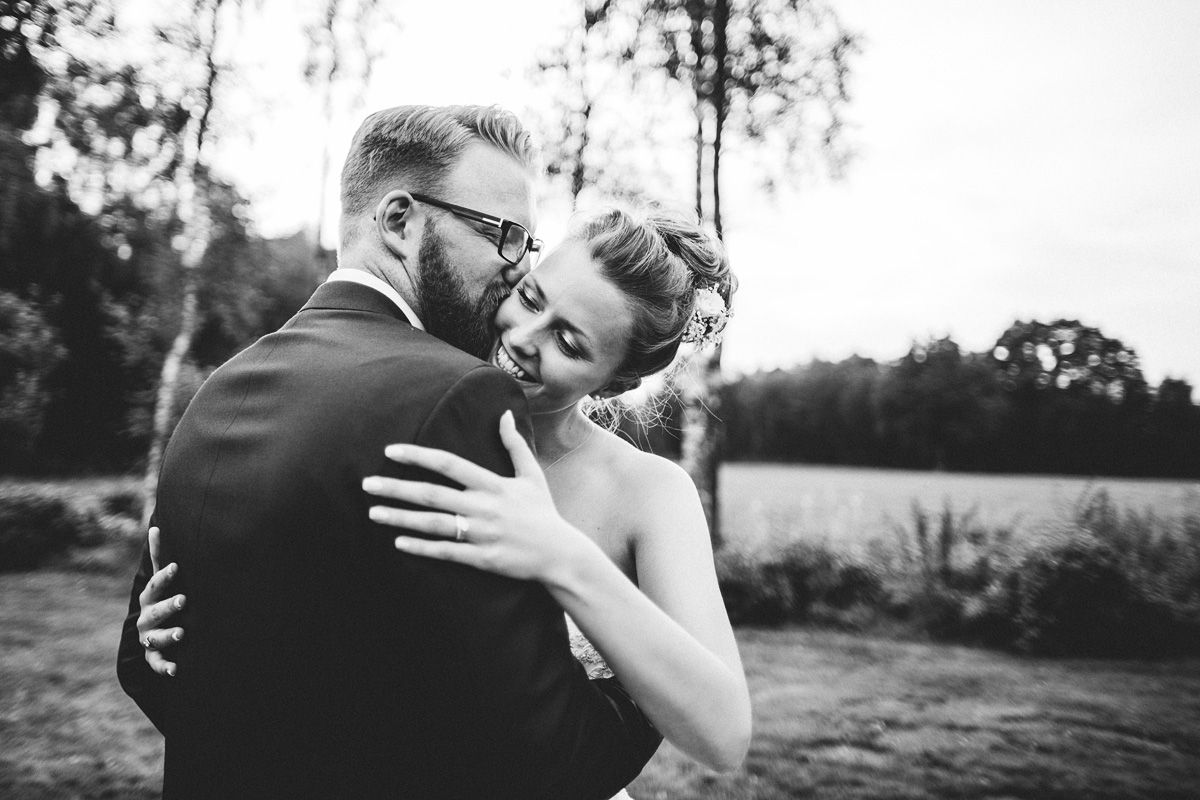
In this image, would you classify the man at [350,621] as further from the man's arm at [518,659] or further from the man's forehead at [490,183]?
the man's forehead at [490,183]

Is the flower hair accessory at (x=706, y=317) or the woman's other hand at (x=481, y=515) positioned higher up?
the flower hair accessory at (x=706, y=317)

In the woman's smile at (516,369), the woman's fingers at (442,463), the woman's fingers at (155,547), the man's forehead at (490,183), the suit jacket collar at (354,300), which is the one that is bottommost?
the woman's fingers at (155,547)

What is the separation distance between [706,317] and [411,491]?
194 centimetres

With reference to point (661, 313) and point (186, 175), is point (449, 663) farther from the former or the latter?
point (186, 175)

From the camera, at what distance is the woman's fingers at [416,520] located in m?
1.18

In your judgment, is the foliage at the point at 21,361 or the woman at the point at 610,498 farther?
the foliage at the point at 21,361

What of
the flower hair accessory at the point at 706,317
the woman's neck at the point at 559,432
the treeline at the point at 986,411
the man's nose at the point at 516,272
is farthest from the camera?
the treeline at the point at 986,411

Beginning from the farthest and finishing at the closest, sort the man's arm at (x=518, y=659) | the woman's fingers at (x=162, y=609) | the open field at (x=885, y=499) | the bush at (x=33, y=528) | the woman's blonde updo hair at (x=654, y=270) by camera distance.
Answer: the bush at (x=33, y=528)
the open field at (x=885, y=499)
the woman's blonde updo hair at (x=654, y=270)
the woman's fingers at (x=162, y=609)
the man's arm at (x=518, y=659)

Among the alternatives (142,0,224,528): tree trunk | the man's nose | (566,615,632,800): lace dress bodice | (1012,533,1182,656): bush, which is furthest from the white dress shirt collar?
(142,0,224,528): tree trunk

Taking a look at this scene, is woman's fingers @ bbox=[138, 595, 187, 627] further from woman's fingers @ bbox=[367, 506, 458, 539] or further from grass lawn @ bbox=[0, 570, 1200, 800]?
grass lawn @ bbox=[0, 570, 1200, 800]

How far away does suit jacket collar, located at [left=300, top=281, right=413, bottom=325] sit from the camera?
63.7 inches

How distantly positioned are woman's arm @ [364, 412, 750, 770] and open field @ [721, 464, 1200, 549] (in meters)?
10.5

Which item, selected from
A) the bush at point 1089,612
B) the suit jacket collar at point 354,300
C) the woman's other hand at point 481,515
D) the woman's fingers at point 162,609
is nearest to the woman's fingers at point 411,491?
the woman's other hand at point 481,515

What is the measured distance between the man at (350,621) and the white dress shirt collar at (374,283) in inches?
8.1
